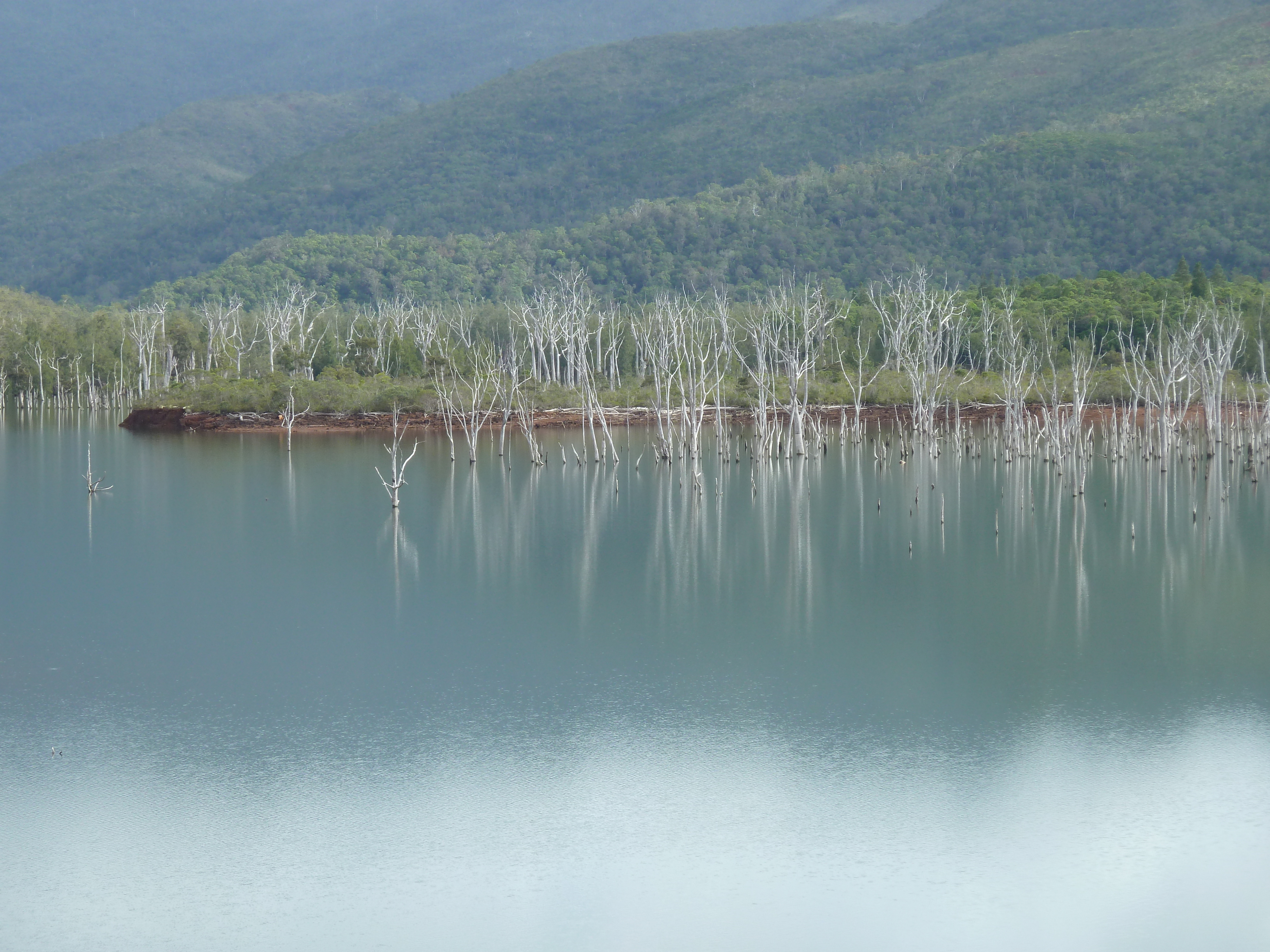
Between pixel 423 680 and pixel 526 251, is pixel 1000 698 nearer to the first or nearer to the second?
pixel 423 680

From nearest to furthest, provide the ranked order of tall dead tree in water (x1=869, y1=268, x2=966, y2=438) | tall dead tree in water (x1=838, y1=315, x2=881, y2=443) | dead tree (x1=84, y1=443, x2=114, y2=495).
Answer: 1. dead tree (x1=84, y1=443, x2=114, y2=495)
2. tall dead tree in water (x1=869, y1=268, x2=966, y2=438)
3. tall dead tree in water (x1=838, y1=315, x2=881, y2=443)

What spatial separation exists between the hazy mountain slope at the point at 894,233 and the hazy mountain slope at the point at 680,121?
31.3 ft

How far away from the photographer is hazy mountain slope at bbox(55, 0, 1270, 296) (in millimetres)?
116312

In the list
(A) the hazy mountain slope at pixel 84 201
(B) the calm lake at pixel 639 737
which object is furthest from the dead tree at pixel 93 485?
(A) the hazy mountain slope at pixel 84 201

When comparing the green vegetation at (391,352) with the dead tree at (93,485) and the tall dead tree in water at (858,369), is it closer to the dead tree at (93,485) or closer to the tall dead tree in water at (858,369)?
the tall dead tree in water at (858,369)

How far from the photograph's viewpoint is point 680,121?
530 ft

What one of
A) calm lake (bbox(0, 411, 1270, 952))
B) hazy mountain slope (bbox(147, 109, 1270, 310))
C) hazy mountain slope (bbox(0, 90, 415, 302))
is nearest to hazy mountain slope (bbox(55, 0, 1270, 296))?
hazy mountain slope (bbox(147, 109, 1270, 310))

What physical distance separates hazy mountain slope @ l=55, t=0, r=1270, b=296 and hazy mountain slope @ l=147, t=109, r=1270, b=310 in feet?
31.3

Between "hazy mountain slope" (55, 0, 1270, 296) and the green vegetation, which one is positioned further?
"hazy mountain slope" (55, 0, 1270, 296)

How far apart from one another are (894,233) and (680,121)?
7078cm

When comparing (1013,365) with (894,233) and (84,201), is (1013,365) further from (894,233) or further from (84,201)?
(84,201)

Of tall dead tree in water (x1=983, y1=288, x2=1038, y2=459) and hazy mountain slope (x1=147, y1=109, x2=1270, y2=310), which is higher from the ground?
hazy mountain slope (x1=147, y1=109, x2=1270, y2=310)

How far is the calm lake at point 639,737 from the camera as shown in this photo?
29.7ft

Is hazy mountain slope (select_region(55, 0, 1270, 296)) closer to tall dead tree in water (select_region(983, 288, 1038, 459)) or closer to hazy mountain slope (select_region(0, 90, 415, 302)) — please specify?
hazy mountain slope (select_region(0, 90, 415, 302))
